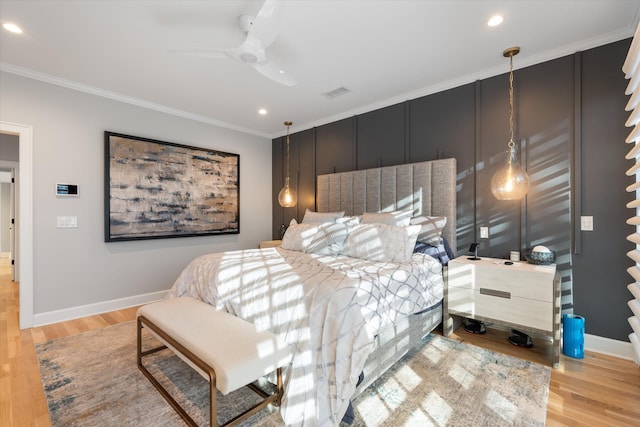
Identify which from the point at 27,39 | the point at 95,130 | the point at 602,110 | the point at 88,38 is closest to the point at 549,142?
the point at 602,110

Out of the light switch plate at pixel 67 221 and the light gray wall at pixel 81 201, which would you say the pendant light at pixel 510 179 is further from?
the light switch plate at pixel 67 221

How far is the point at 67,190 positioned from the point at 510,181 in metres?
4.82

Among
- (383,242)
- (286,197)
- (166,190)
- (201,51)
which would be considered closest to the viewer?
(201,51)

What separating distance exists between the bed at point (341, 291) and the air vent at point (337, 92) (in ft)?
3.69

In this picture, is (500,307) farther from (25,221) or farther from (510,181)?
(25,221)

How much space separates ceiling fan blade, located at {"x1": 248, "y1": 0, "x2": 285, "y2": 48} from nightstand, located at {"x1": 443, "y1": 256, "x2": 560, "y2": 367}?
2561mm

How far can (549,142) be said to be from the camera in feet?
8.86

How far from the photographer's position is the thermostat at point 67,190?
3246 mm

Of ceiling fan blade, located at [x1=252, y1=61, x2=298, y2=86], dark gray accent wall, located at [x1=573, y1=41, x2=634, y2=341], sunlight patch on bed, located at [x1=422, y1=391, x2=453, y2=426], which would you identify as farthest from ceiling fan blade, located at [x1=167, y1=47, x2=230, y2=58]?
dark gray accent wall, located at [x1=573, y1=41, x2=634, y2=341]

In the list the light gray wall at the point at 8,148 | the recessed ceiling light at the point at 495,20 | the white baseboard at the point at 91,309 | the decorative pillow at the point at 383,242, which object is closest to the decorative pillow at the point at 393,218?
the decorative pillow at the point at 383,242

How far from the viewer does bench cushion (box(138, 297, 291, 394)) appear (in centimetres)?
146

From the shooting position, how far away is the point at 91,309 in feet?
11.4

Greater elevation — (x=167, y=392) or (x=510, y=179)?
(x=510, y=179)

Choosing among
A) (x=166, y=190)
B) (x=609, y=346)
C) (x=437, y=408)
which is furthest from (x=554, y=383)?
(x=166, y=190)
